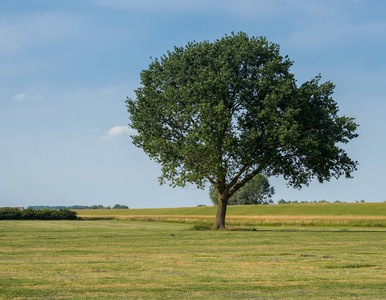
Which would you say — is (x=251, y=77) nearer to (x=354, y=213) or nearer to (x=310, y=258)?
(x=310, y=258)

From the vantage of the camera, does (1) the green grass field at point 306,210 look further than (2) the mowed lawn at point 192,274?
Yes

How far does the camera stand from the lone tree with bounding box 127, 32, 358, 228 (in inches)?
2063

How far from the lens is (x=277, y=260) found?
25.3m

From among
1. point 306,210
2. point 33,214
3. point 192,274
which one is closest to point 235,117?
→ point 192,274

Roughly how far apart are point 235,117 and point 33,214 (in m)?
76.2

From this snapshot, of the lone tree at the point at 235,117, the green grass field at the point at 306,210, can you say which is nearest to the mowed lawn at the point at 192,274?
the lone tree at the point at 235,117

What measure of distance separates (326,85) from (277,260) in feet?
121

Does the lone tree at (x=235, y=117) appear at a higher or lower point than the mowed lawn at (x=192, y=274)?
higher

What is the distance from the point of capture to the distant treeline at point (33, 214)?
117188 mm

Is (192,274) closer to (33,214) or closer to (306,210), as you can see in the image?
(33,214)

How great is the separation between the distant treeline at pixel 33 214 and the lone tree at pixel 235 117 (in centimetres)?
6624

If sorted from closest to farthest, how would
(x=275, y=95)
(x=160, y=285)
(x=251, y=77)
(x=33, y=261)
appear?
(x=160, y=285) < (x=33, y=261) < (x=275, y=95) < (x=251, y=77)

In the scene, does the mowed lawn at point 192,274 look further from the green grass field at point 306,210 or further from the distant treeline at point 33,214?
the green grass field at point 306,210

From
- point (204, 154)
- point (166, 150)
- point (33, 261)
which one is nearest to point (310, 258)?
point (33, 261)
